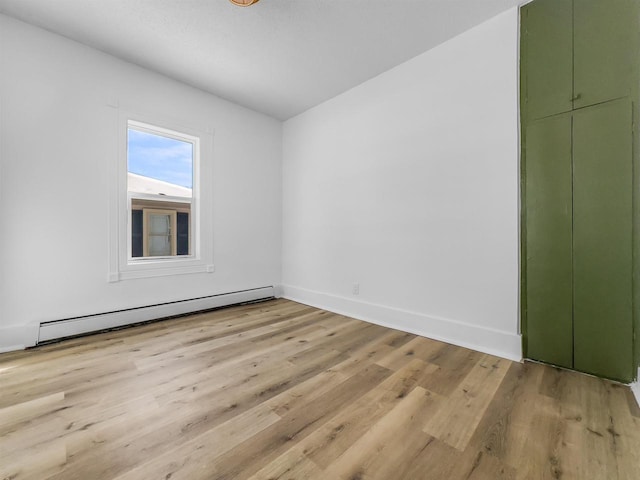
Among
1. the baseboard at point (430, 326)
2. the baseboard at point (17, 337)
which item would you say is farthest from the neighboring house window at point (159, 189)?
the baseboard at point (430, 326)

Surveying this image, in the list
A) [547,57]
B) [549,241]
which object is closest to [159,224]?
[549,241]

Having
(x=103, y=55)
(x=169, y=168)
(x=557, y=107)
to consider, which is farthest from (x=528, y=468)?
(x=103, y=55)

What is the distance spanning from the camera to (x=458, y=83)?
2.49 metres

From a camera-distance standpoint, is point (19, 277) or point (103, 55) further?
point (103, 55)

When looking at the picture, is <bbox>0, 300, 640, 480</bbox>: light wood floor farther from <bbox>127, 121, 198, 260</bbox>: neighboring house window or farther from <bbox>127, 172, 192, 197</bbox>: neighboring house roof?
<bbox>127, 172, 192, 197</bbox>: neighboring house roof

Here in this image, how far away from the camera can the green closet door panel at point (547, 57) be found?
1.99 meters

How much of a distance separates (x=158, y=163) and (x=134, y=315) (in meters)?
Result: 1.76

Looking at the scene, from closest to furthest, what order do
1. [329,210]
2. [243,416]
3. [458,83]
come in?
[243,416]
[458,83]
[329,210]

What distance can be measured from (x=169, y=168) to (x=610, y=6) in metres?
4.17

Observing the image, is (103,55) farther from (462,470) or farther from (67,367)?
(462,470)

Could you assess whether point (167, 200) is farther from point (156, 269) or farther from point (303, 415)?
point (303, 415)

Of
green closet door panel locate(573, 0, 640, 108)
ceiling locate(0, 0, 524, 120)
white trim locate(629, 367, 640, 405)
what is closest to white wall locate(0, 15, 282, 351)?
ceiling locate(0, 0, 524, 120)

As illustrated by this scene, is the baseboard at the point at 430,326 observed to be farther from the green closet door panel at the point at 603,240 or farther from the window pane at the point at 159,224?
→ the window pane at the point at 159,224

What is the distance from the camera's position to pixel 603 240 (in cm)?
184
